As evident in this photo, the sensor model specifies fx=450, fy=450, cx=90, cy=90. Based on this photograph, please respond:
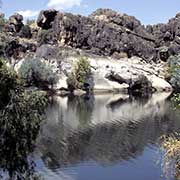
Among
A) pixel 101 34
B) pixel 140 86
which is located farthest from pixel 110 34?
pixel 140 86

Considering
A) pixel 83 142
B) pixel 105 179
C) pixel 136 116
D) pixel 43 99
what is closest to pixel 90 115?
pixel 136 116

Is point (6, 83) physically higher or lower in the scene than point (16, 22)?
lower

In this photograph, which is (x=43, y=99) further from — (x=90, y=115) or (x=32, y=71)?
(x=32, y=71)

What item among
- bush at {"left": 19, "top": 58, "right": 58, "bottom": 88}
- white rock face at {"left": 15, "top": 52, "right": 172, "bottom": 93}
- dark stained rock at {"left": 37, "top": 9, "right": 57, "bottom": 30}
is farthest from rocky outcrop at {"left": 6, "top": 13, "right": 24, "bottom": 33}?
bush at {"left": 19, "top": 58, "right": 58, "bottom": 88}

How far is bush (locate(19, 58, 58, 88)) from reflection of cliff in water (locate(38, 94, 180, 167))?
14.1 metres

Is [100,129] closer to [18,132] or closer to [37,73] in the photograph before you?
[18,132]

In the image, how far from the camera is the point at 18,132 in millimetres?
18562

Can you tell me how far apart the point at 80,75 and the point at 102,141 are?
6240 centimetres

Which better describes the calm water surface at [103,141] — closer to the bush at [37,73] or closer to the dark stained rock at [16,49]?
the bush at [37,73]

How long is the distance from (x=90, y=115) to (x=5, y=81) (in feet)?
176

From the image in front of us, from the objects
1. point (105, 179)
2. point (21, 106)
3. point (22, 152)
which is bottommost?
point (105, 179)

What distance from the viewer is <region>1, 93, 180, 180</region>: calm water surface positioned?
119 feet

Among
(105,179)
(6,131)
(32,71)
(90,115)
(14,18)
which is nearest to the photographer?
(6,131)

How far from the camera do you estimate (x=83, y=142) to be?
48125 mm
